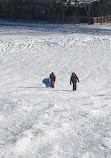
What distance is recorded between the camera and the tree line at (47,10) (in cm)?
4291

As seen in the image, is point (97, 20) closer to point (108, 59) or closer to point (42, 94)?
point (108, 59)

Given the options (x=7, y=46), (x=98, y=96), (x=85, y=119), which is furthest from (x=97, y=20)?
(x=85, y=119)

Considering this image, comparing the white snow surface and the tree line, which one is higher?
the tree line

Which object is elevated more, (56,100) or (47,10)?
(47,10)

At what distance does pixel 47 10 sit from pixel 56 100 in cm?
3508

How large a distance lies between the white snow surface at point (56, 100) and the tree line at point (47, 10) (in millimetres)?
14613

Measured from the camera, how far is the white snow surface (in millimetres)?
8281

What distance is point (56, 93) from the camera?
562 inches

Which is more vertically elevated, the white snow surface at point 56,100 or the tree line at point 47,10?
the tree line at point 47,10

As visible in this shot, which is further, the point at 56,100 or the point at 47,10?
the point at 47,10

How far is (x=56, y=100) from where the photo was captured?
12617mm

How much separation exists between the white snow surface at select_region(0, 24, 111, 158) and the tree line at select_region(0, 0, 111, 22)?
1461cm

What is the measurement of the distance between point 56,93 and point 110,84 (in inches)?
180

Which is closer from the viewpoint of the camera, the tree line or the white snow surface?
the white snow surface
